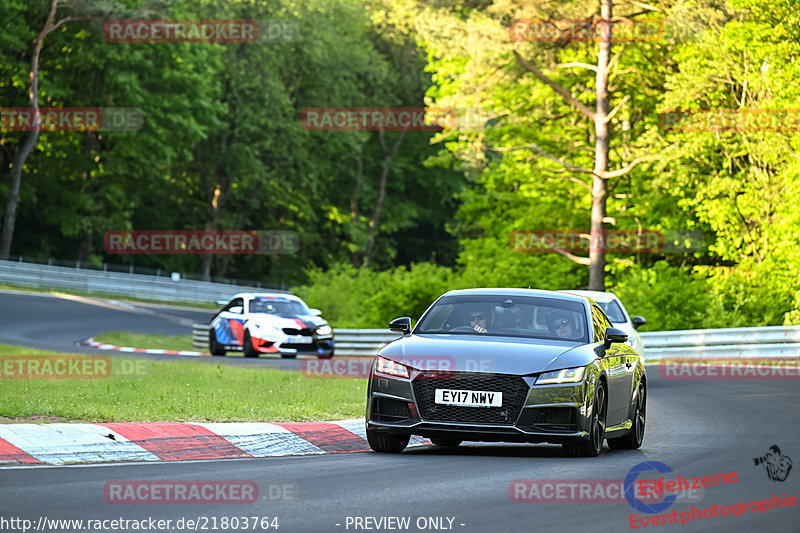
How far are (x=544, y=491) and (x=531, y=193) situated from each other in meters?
38.0

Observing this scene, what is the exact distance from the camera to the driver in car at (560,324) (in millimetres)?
12903

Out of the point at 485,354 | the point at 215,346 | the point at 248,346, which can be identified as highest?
the point at 485,354

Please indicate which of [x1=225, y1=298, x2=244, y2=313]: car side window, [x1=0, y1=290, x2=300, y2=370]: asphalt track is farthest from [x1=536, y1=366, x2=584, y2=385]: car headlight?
[x1=225, y1=298, x2=244, y2=313]: car side window

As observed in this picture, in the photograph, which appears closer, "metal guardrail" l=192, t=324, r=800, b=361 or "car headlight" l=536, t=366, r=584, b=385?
"car headlight" l=536, t=366, r=584, b=385

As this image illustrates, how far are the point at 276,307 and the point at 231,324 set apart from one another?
134 centimetres

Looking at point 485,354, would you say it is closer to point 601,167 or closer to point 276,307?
point 276,307

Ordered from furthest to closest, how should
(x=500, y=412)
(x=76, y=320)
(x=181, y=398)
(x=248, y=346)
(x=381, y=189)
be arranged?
1. (x=381, y=189)
2. (x=76, y=320)
3. (x=248, y=346)
4. (x=181, y=398)
5. (x=500, y=412)

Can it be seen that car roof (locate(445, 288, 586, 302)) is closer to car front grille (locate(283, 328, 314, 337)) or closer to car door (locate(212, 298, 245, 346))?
car front grille (locate(283, 328, 314, 337))

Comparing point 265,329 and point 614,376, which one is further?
point 265,329

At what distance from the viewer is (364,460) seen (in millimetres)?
11695

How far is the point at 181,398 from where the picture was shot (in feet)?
52.5

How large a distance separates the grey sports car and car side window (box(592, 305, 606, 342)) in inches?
4.1

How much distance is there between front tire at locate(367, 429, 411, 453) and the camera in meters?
12.4

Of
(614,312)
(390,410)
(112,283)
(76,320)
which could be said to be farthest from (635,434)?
(112,283)
